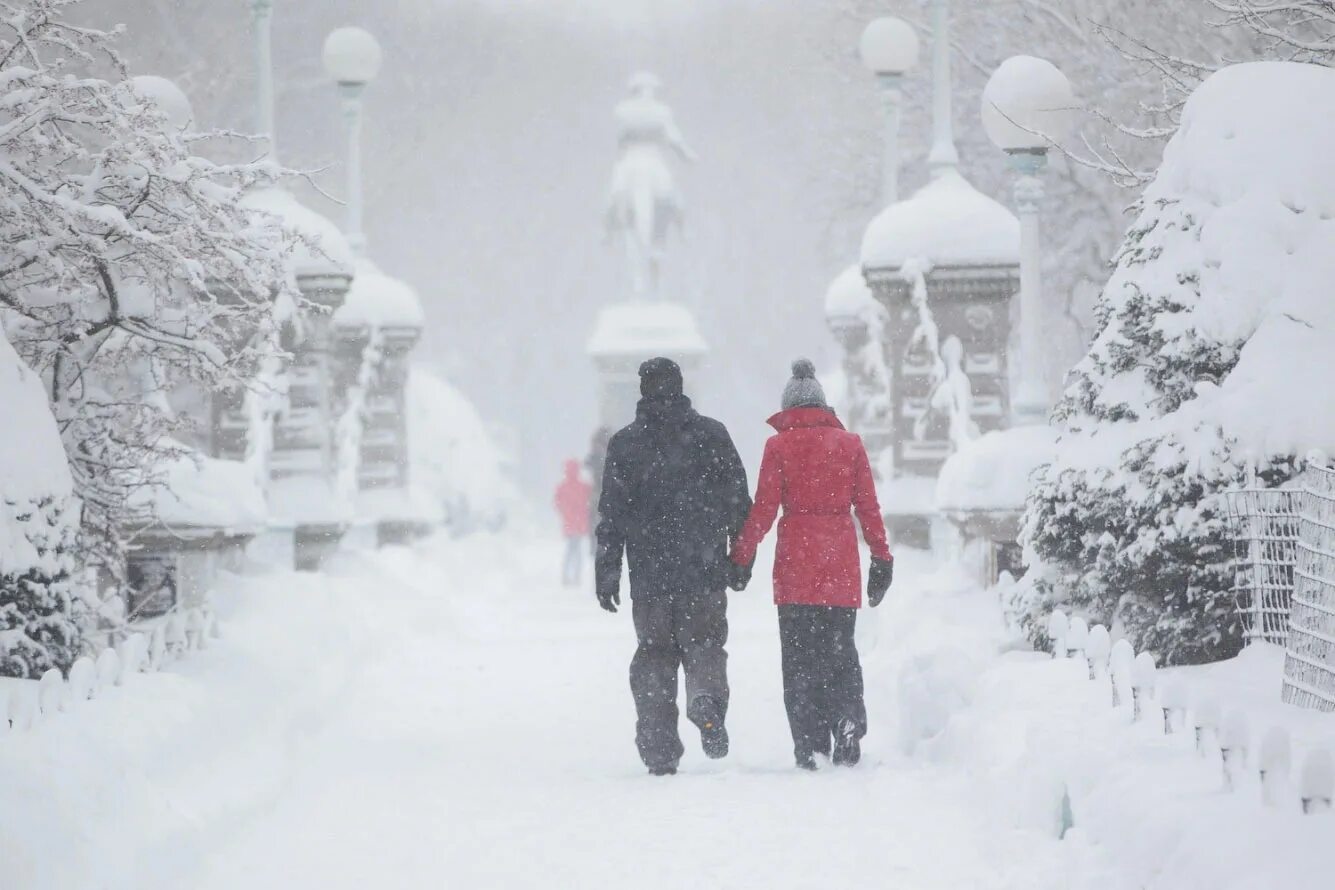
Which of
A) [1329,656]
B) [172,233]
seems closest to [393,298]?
[172,233]

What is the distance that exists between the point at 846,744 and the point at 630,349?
1819cm

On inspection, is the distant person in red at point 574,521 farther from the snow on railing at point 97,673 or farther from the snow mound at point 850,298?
the snow on railing at point 97,673

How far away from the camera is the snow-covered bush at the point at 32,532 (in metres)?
7.57

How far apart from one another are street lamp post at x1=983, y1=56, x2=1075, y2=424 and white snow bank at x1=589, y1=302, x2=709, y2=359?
46.5ft

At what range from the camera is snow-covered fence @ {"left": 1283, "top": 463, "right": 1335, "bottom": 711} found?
6.36 meters

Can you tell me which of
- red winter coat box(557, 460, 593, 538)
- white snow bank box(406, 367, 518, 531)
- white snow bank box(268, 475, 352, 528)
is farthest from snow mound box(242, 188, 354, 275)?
white snow bank box(406, 367, 518, 531)

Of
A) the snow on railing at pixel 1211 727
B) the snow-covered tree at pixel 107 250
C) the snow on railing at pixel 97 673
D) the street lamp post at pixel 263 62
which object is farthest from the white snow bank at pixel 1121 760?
the street lamp post at pixel 263 62

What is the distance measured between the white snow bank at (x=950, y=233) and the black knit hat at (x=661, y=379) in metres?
6.03

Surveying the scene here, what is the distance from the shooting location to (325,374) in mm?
16219

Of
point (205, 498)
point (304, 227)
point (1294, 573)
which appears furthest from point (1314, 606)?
point (304, 227)

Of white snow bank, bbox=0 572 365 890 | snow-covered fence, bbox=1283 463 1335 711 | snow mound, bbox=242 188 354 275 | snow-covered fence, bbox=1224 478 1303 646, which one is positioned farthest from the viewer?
snow mound, bbox=242 188 354 275

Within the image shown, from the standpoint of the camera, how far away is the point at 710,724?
8.49 metres

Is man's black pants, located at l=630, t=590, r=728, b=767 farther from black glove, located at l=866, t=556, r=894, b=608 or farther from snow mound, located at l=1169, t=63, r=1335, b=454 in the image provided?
snow mound, located at l=1169, t=63, r=1335, b=454

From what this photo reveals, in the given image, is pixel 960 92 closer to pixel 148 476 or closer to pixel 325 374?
pixel 325 374
